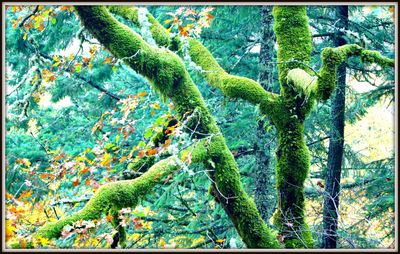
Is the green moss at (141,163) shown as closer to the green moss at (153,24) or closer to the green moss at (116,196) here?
the green moss at (116,196)

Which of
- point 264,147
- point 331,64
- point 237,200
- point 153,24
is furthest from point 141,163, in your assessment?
point 264,147

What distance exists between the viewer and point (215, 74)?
5070mm

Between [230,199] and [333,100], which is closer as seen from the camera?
[230,199]

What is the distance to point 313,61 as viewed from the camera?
307 inches

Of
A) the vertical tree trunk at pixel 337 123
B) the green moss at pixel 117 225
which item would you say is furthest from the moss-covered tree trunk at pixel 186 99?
the vertical tree trunk at pixel 337 123

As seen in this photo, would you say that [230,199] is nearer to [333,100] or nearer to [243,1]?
[243,1]

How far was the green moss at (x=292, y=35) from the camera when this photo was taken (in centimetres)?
488

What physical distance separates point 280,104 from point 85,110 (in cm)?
717

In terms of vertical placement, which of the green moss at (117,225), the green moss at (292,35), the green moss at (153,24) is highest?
the green moss at (292,35)

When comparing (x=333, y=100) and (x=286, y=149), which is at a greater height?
(x=333, y=100)

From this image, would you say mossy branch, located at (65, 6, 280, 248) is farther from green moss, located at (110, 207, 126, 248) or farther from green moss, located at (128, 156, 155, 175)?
green moss, located at (110, 207, 126, 248)

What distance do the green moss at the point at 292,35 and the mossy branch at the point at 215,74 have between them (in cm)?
32

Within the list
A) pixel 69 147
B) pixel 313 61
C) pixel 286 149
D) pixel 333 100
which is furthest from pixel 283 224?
pixel 69 147

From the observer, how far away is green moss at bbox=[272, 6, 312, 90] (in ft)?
16.0
